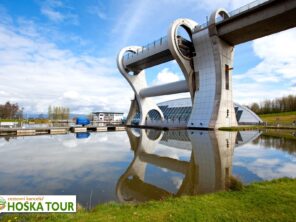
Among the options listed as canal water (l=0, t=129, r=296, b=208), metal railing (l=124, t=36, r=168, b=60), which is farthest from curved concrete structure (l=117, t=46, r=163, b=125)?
canal water (l=0, t=129, r=296, b=208)

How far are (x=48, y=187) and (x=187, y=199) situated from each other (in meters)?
4.87

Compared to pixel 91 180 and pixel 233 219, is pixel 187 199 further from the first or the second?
pixel 91 180

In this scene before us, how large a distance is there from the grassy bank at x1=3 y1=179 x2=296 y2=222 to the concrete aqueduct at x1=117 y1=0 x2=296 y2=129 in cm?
2674

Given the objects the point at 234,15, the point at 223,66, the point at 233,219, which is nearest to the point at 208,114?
the point at 223,66

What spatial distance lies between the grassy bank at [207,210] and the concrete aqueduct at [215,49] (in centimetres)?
2674

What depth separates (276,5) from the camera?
25.6 meters

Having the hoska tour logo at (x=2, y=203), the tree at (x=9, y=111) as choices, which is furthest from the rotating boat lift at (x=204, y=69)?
the tree at (x=9, y=111)

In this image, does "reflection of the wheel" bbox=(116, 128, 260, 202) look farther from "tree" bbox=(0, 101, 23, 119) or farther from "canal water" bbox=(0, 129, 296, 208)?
"tree" bbox=(0, 101, 23, 119)

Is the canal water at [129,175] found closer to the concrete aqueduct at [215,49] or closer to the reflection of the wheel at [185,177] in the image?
the reflection of the wheel at [185,177]

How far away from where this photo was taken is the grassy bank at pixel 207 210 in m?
4.50

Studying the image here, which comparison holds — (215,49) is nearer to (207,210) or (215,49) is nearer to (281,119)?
(207,210)

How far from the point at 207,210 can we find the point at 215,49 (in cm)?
3121

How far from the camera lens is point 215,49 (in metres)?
32.6

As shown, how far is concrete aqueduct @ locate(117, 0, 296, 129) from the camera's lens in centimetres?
2708
